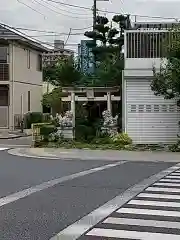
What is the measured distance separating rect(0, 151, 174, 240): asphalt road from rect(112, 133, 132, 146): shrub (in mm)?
6253

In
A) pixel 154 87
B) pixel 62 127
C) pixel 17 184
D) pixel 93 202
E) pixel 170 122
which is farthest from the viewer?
pixel 62 127

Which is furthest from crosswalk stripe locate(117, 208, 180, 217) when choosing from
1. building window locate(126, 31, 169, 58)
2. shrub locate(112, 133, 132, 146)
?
building window locate(126, 31, 169, 58)

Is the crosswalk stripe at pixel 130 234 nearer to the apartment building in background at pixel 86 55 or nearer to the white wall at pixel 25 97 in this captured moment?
the white wall at pixel 25 97

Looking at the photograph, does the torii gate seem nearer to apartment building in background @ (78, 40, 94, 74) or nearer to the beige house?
the beige house

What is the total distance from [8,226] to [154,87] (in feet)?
56.2

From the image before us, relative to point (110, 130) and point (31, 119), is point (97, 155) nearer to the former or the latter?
point (110, 130)

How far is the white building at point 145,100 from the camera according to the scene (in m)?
28.0

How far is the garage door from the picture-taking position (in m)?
28.0

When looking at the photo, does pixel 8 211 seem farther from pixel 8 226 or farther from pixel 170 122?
pixel 170 122

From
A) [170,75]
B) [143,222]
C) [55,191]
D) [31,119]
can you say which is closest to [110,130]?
[170,75]

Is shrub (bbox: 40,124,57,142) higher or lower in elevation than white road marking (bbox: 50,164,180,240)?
higher

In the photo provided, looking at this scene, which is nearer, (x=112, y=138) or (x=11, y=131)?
(x=112, y=138)

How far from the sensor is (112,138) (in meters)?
28.1

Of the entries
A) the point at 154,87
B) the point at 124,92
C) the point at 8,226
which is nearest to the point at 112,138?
the point at 124,92
